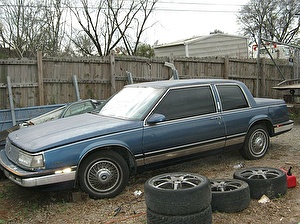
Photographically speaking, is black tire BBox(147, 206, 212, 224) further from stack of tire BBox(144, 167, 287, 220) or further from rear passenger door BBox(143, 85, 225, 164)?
rear passenger door BBox(143, 85, 225, 164)

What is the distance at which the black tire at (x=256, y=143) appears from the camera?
247 inches

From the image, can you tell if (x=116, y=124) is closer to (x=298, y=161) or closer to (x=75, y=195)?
(x=75, y=195)

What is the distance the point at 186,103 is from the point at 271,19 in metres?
36.7

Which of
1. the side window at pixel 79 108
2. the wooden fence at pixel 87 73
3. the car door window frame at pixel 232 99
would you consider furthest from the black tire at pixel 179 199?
the wooden fence at pixel 87 73

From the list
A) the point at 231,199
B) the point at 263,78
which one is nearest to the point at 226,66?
the point at 263,78

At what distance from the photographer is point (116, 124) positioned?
4.86m

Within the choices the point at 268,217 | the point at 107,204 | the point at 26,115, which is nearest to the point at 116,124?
the point at 107,204

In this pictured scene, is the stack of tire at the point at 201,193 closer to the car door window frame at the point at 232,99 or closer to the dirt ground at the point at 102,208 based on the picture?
the dirt ground at the point at 102,208

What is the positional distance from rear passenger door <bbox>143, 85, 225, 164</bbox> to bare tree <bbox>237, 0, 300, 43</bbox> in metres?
34.3

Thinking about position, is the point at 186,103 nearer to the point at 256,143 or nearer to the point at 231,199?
the point at 256,143

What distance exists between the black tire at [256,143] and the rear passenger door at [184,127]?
76cm

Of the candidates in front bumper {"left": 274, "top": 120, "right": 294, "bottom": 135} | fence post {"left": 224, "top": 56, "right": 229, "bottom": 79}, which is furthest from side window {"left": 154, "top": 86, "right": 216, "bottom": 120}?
fence post {"left": 224, "top": 56, "right": 229, "bottom": 79}

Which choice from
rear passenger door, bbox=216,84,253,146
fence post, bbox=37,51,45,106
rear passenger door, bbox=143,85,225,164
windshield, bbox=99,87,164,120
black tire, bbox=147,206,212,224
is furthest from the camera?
fence post, bbox=37,51,45,106

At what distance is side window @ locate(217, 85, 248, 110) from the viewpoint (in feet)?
19.5
